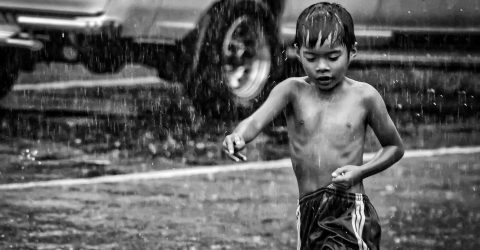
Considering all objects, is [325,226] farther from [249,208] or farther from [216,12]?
[216,12]

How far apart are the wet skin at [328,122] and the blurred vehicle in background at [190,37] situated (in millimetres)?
5343

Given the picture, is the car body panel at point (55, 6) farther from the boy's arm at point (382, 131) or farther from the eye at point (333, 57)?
the eye at point (333, 57)

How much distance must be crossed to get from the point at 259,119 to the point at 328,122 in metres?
0.25

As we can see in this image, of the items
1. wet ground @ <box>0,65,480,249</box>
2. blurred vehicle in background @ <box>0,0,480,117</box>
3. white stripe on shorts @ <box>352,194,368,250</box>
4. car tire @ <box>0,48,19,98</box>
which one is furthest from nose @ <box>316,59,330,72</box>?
car tire @ <box>0,48,19,98</box>

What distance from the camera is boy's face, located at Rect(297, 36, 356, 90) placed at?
4035 millimetres

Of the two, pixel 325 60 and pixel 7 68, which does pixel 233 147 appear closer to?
pixel 325 60

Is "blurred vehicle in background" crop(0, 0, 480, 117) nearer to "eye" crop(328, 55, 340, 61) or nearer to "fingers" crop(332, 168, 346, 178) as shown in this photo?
"eye" crop(328, 55, 340, 61)

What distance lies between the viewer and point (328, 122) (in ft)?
13.8

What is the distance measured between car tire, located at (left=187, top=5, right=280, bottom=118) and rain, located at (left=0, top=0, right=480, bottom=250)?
0.6 inches

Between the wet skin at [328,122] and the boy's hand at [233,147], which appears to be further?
the wet skin at [328,122]

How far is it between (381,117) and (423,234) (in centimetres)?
213

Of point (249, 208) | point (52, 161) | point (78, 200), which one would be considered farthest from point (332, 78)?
point (52, 161)

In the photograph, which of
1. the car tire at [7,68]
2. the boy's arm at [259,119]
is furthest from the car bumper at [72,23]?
the boy's arm at [259,119]

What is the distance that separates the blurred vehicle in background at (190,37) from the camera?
9.42m
